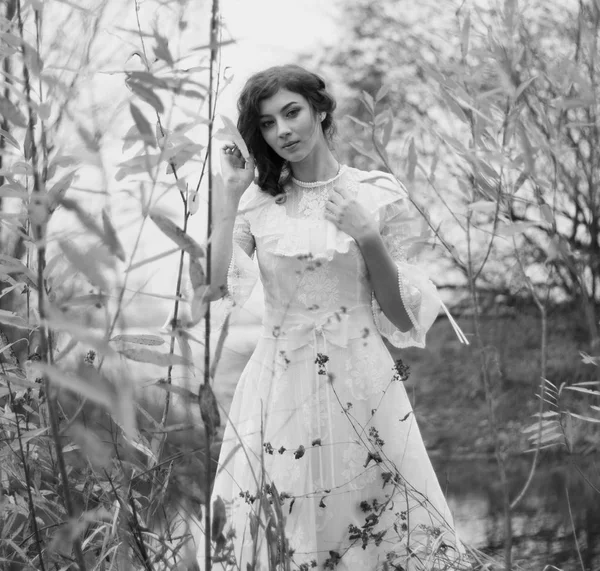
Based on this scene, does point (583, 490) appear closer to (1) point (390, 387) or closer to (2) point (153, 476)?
(1) point (390, 387)

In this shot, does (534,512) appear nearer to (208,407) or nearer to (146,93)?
(208,407)

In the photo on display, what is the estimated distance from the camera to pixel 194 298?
97cm

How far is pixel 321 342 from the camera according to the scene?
6.67 ft

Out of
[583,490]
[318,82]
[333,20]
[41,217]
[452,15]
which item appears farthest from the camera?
[333,20]

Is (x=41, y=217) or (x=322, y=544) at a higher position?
(x=41, y=217)

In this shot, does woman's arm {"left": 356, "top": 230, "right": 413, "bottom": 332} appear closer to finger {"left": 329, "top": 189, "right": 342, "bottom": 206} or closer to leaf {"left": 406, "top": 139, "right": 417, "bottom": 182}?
finger {"left": 329, "top": 189, "right": 342, "bottom": 206}

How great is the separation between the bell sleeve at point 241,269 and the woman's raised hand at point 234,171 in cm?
14

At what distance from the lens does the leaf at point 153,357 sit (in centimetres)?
94

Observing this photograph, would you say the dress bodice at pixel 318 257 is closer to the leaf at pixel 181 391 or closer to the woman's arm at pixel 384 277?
the woman's arm at pixel 384 277

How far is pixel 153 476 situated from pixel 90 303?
21.2 inches

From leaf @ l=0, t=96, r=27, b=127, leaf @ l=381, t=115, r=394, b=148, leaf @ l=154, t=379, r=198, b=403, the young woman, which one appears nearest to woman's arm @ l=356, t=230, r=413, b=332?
the young woman

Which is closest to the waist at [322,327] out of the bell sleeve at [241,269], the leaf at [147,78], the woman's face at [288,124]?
the bell sleeve at [241,269]

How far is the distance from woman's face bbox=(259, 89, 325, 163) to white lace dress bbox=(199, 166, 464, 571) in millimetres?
174

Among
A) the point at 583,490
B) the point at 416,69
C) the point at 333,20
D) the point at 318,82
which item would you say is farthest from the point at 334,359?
the point at 333,20
